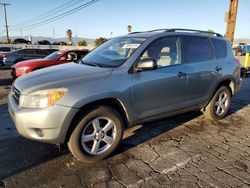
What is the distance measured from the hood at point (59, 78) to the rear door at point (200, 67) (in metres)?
1.63

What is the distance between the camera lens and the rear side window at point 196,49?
14.5 feet

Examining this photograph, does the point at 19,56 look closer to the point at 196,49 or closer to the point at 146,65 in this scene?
the point at 196,49

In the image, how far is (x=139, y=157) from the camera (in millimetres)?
3627

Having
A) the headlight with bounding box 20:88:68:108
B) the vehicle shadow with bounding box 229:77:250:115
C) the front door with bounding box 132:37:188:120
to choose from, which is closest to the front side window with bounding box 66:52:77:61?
the vehicle shadow with bounding box 229:77:250:115

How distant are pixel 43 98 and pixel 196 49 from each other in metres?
2.96

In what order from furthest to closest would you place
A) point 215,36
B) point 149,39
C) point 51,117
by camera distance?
point 215,36
point 149,39
point 51,117

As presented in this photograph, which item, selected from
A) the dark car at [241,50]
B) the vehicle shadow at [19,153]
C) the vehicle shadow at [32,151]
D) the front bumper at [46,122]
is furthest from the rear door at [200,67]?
the dark car at [241,50]

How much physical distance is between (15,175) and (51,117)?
0.90 m

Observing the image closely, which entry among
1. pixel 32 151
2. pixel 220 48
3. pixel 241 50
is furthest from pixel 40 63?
pixel 241 50

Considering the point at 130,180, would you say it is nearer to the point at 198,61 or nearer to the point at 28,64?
the point at 198,61

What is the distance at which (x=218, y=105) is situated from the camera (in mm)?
5289

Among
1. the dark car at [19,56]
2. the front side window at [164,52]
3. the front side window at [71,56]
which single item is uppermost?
the front side window at [164,52]

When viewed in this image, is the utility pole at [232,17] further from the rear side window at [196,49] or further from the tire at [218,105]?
the rear side window at [196,49]

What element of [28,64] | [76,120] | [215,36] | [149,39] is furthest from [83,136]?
[28,64]
